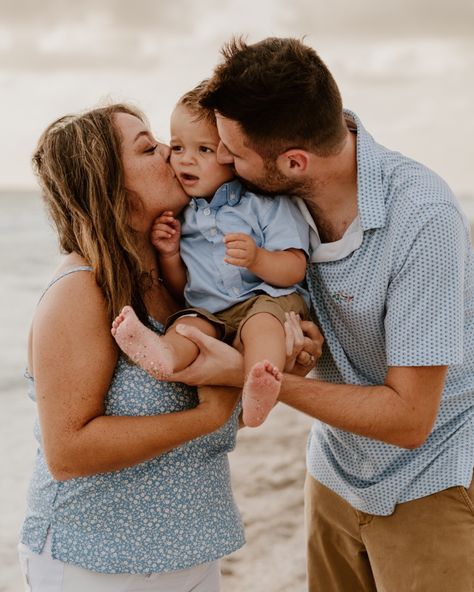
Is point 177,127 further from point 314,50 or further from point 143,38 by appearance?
point 143,38

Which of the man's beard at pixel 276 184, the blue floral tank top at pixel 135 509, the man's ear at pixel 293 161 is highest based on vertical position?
the man's ear at pixel 293 161

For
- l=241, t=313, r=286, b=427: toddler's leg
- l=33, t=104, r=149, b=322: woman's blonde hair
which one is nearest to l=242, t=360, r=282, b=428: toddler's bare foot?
l=241, t=313, r=286, b=427: toddler's leg

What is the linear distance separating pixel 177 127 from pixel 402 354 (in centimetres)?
114

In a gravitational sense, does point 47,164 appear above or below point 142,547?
above

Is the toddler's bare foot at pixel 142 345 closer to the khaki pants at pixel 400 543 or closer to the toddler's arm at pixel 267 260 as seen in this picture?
the toddler's arm at pixel 267 260

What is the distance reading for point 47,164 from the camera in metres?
2.64

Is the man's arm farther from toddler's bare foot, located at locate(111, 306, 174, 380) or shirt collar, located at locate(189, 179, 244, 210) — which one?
shirt collar, located at locate(189, 179, 244, 210)

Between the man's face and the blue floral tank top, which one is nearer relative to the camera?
the blue floral tank top

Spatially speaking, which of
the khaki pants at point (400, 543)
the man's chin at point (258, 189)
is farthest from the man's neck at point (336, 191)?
the khaki pants at point (400, 543)

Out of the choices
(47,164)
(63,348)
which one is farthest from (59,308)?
(47,164)

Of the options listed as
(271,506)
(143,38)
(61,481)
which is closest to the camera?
(61,481)

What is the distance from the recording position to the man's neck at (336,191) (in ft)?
8.48

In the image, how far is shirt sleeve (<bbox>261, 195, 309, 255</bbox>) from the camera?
106 inches

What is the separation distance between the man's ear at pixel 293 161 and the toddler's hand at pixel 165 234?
437mm
